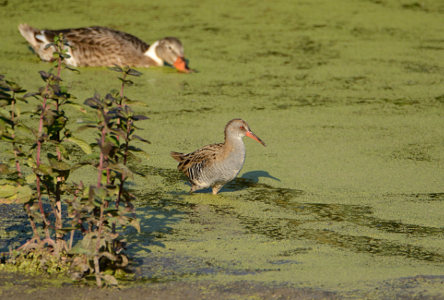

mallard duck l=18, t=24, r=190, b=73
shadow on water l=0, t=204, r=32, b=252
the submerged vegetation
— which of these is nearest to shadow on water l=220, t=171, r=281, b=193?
shadow on water l=0, t=204, r=32, b=252

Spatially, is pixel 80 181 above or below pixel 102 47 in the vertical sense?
below

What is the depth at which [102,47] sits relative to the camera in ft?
29.3

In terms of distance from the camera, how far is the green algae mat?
13.4 ft

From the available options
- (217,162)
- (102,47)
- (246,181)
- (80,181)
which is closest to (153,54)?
(102,47)

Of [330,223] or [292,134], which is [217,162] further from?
[292,134]

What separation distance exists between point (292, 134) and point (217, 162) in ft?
4.69

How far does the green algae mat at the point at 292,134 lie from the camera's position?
4078 millimetres

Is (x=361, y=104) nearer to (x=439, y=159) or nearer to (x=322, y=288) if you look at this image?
(x=439, y=159)

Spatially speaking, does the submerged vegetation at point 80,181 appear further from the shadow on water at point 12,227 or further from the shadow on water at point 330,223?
the shadow on water at point 330,223

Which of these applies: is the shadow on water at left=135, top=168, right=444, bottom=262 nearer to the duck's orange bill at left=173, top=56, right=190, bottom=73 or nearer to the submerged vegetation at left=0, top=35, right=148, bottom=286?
the submerged vegetation at left=0, top=35, right=148, bottom=286

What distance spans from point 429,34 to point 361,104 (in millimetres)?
3055

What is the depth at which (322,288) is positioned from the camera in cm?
370

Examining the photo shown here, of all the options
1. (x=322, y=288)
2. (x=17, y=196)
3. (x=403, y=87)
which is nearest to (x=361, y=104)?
(x=403, y=87)

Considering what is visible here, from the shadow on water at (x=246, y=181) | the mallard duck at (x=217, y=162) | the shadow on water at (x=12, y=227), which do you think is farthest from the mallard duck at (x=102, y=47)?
the shadow on water at (x=12, y=227)
